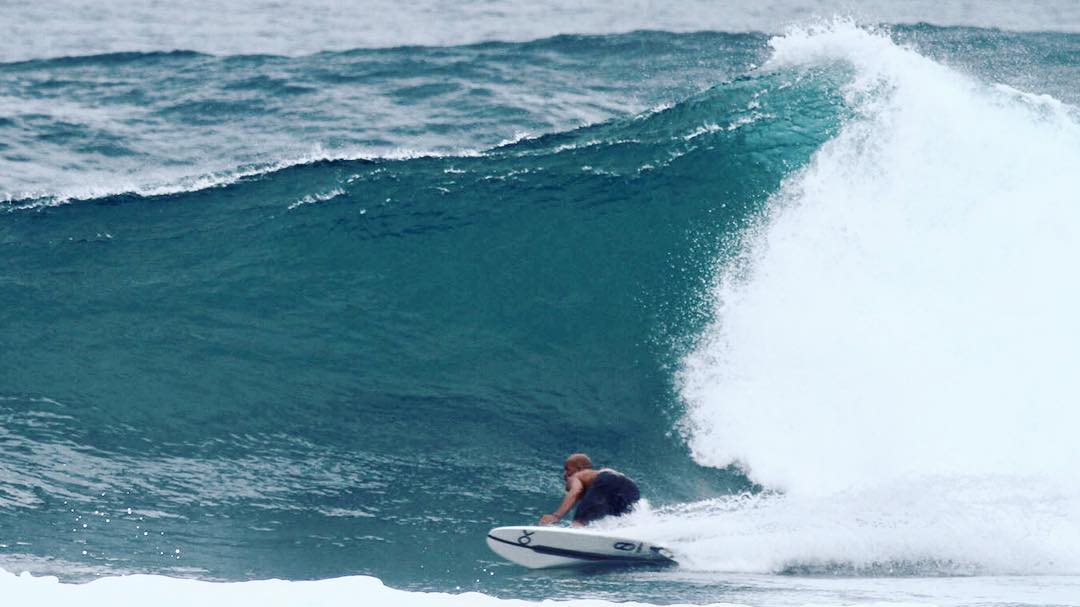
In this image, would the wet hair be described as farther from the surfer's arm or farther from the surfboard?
the surfboard

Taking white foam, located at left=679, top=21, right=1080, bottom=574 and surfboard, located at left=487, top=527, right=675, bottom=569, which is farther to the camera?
white foam, located at left=679, top=21, right=1080, bottom=574

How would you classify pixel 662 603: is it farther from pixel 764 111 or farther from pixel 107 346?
pixel 764 111

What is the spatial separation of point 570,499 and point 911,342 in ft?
15.9

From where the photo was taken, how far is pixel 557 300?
1294 cm

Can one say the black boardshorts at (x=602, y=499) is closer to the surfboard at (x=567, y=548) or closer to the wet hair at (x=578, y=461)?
the wet hair at (x=578, y=461)

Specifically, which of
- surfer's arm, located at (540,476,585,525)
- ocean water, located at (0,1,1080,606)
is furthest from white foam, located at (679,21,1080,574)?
surfer's arm, located at (540,476,585,525)

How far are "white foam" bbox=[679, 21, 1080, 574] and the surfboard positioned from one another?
497 mm

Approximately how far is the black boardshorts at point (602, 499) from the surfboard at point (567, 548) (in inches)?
12.9

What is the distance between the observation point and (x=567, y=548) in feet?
28.9

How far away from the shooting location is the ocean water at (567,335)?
29.6 feet

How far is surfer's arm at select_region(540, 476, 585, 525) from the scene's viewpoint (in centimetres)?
898

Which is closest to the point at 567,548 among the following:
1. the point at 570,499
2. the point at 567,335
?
the point at 570,499

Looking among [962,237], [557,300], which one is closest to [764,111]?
[962,237]

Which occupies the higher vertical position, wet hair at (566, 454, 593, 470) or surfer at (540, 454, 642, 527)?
wet hair at (566, 454, 593, 470)
